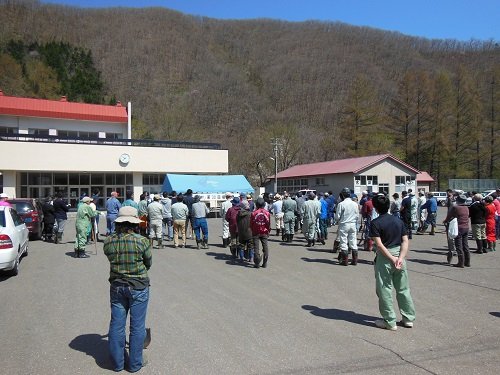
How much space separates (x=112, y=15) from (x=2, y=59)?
328 feet

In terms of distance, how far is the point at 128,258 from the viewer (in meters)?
4.29

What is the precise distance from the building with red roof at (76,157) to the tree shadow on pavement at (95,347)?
28.2m

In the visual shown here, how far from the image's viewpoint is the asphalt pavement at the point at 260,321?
14.4ft

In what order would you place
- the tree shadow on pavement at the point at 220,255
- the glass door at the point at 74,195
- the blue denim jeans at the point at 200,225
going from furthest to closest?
the glass door at the point at 74,195 < the blue denim jeans at the point at 200,225 < the tree shadow on pavement at the point at 220,255

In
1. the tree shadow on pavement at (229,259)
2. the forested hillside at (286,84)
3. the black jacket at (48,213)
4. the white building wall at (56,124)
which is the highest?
the forested hillside at (286,84)

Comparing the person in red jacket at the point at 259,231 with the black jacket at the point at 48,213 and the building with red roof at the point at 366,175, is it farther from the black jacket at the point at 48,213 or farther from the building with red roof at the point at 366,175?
the building with red roof at the point at 366,175

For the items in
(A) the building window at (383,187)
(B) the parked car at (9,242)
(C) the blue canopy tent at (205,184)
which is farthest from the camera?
(A) the building window at (383,187)

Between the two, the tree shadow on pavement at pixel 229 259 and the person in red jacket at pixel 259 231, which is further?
the tree shadow on pavement at pixel 229 259

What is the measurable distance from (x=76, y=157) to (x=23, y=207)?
1894 cm

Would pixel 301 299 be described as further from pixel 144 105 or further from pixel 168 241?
pixel 144 105

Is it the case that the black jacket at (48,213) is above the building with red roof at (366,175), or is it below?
below

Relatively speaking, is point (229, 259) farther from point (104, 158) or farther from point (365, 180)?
point (365, 180)

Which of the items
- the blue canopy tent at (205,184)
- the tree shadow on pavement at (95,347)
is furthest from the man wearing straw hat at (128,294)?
the blue canopy tent at (205,184)

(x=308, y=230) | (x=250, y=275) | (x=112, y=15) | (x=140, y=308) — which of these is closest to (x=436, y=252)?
(x=308, y=230)
